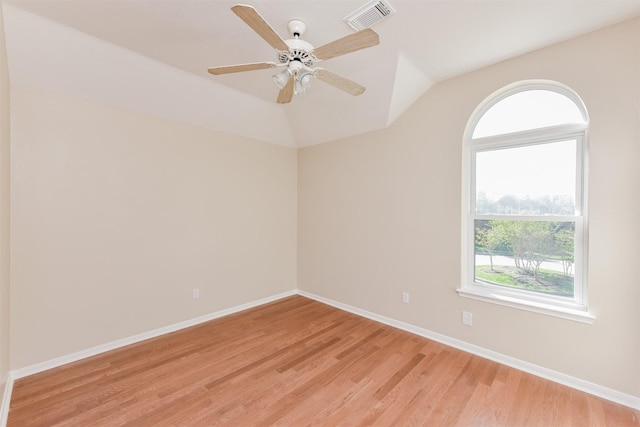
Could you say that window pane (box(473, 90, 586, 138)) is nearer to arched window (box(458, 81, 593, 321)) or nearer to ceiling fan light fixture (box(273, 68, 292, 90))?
arched window (box(458, 81, 593, 321))

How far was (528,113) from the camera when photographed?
8.03ft

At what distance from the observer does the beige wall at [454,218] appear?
1963mm

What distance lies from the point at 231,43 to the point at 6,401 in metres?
3.19

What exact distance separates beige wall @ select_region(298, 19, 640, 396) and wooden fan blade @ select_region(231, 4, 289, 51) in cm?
197

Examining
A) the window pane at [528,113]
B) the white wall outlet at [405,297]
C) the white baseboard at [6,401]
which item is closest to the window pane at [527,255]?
the white wall outlet at [405,297]

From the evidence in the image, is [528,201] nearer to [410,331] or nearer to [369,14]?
[410,331]

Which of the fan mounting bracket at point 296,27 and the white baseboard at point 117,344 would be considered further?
the white baseboard at point 117,344

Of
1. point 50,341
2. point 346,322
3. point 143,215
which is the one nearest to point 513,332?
point 346,322

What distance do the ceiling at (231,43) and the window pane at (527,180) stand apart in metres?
0.87

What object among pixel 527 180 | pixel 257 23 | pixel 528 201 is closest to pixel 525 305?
pixel 528 201

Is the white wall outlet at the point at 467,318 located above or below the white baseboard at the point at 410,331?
above

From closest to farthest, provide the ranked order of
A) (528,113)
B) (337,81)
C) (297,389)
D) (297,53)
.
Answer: (297,53)
(337,81)
(297,389)
(528,113)

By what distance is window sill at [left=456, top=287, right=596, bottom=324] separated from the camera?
2.11 m

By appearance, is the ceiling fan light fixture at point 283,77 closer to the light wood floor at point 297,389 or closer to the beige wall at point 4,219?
the beige wall at point 4,219
